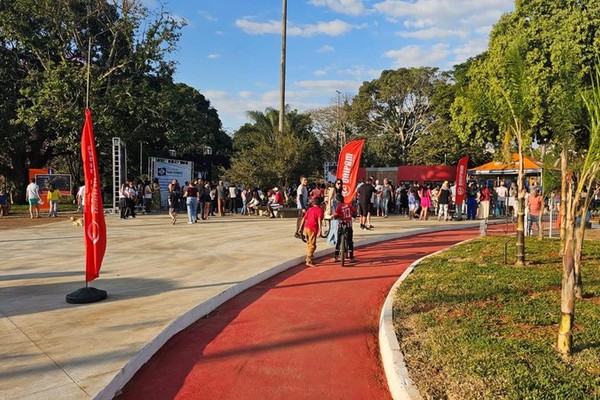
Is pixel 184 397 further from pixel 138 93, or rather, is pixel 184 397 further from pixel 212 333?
pixel 138 93

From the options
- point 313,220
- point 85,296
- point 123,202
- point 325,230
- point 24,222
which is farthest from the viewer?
point 123,202

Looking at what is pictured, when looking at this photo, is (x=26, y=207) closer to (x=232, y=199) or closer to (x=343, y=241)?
(x=232, y=199)

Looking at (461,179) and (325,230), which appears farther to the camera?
(461,179)

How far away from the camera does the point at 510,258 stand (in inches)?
381

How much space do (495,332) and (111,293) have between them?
18.3 ft

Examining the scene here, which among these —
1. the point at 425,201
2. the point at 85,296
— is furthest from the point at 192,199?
the point at 85,296

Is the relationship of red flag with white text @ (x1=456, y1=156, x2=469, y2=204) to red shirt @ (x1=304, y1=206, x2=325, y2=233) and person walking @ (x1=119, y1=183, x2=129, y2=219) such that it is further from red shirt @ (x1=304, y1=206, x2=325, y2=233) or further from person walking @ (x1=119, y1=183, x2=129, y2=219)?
person walking @ (x1=119, y1=183, x2=129, y2=219)

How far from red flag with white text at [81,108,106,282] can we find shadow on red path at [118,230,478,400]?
76.1 inches

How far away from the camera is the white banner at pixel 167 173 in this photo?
25.6 metres

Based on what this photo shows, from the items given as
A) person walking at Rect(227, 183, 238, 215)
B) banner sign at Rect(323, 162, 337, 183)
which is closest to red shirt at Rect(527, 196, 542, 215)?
banner sign at Rect(323, 162, 337, 183)

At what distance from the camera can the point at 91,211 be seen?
6.75 meters

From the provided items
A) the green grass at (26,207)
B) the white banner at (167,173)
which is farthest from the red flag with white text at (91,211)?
the green grass at (26,207)

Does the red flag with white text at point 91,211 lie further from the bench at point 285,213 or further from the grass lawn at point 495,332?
the bench at point 285,213

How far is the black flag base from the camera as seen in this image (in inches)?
261
